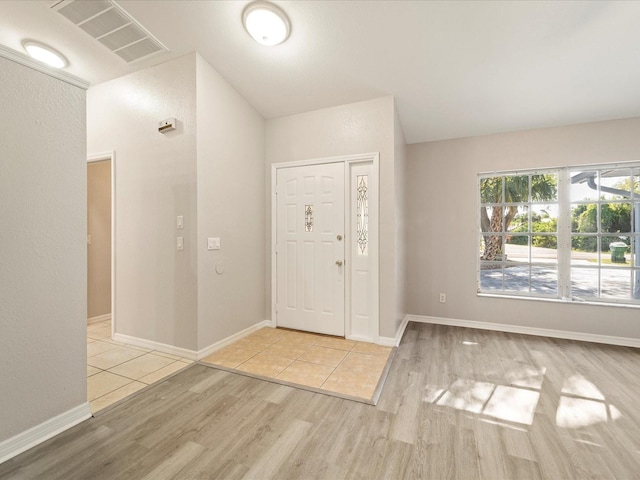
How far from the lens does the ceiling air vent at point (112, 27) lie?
7.84ft

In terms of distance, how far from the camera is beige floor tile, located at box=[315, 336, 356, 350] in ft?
10.3

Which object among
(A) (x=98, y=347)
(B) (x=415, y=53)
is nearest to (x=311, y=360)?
(A) (x=98, y=347)

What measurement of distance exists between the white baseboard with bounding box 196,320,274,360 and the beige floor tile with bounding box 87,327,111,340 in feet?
4.89

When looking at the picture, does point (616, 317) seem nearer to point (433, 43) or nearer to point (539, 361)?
point (539, 361)

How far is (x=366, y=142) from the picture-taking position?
3.21m

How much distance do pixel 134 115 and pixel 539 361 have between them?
4.89 m

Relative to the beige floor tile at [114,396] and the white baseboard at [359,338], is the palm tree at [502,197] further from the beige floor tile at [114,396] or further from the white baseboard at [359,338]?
the beige floor tile at [114,396]

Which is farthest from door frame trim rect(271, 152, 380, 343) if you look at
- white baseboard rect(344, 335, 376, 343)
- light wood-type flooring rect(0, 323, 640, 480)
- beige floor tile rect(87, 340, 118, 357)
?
beige floor tile rect(87, 340, 118, 357)

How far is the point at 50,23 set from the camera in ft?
8.59

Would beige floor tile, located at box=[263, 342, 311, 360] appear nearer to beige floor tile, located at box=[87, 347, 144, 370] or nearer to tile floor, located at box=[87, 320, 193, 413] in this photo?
tile floor, located at box=[87, 320, 193, 413]

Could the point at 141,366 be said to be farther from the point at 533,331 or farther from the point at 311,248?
the point at 533,331

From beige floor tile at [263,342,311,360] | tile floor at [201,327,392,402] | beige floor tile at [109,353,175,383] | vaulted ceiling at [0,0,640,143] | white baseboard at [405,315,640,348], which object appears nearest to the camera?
vaulted ceiling at [0,0,640,143]

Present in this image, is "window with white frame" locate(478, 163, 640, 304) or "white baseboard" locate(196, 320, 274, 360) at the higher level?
"window with white frame" locate(478, 163, 640, 304)

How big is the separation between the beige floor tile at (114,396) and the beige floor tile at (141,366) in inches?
5.6
